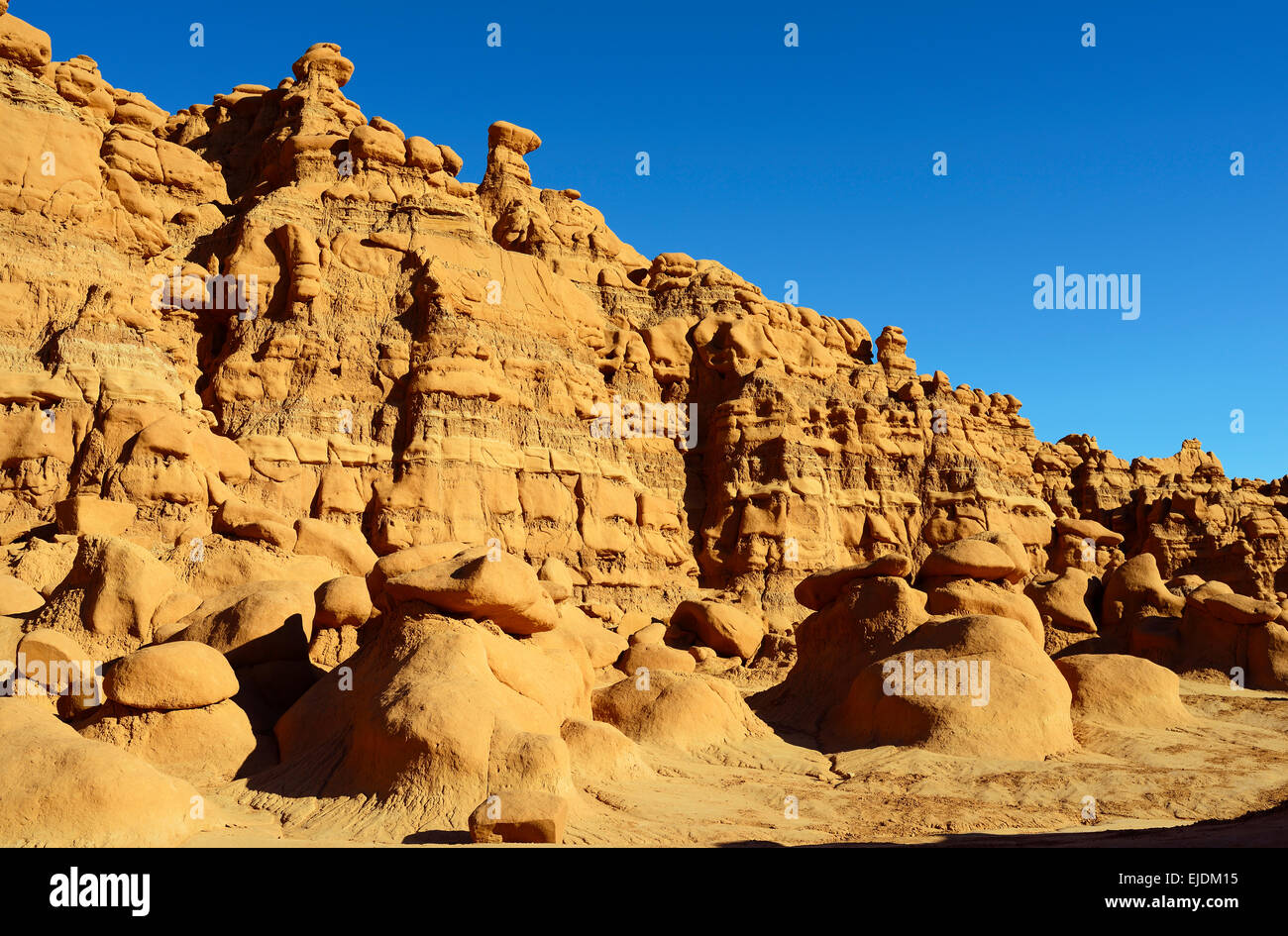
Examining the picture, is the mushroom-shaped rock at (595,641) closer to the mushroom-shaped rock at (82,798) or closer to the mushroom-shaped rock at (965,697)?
the mushroom-shaped rock at (965,697)

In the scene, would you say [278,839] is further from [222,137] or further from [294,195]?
[222,137]

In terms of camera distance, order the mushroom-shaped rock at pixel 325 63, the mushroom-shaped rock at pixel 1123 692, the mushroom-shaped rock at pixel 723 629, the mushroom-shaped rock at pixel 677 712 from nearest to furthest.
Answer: the mushroom-shaped rock at pixel 677 712
the mushroom-shaped rock at pixel 1123 692
the mushroom-shaped rock at pixel 723 629
the mushroom-shaped rock at pixel 325 63

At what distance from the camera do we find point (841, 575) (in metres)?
20.9

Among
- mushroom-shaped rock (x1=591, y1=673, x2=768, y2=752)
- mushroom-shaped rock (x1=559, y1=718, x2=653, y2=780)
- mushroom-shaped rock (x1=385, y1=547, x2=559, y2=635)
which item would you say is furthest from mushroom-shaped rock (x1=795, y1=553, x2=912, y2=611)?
mushroom-shaped rock (x1=385, y1=547, x2=559, y2=635)

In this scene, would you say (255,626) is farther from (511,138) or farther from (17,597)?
(511,138)

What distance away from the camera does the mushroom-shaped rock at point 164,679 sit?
1258 cm

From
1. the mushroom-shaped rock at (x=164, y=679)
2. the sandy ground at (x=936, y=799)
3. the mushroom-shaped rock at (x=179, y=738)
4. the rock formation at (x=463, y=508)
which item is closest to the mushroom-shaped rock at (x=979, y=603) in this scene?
the rock formation at (x=463, y=508)

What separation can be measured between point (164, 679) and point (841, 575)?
43.9 ft

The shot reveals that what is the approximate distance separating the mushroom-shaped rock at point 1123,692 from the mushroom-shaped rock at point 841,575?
3849 millimetres

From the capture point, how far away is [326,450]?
3319 centimetres

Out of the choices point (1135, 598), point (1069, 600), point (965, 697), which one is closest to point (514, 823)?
point (965, 697)

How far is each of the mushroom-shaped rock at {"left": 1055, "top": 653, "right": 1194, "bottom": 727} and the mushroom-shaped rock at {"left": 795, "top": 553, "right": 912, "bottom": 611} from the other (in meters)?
3.85

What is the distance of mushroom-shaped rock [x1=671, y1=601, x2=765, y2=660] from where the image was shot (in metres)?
27.7

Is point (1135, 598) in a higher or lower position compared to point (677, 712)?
higher
